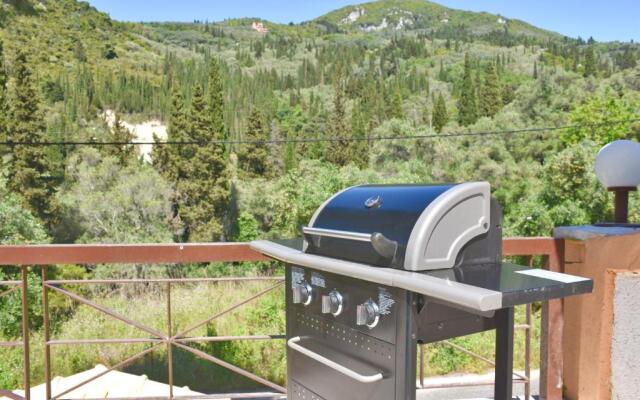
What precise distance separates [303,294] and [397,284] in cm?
45

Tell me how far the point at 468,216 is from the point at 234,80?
6642 cm

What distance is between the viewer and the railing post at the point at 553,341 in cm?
207

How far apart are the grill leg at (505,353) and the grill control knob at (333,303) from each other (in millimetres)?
448

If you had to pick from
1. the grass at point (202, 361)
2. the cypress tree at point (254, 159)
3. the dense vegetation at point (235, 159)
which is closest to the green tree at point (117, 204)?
the dense vegetation at point (235, 159)

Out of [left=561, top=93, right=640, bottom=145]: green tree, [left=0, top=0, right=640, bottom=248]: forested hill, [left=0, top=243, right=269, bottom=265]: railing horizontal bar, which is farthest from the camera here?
[left=561, top=93, right=640, bottom=145]: green tree

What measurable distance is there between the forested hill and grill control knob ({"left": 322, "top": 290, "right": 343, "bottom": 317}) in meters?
8.26

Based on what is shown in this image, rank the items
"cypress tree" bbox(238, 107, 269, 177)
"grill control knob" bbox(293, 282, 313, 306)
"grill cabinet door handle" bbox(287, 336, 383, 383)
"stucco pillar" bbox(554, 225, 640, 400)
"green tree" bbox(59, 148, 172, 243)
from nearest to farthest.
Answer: "grill cabinet door handle" bbox(287, 336, 383, 383)
"grill control knob" bbox(293, 282, 313, 306)
"stucco pillar" bbox(554, 225, 640, 400)
"green tree" bbox(59, 148, 172, 243)
"cypress tree" bbox(238, 107, 269, 177)

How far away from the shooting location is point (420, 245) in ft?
4.12

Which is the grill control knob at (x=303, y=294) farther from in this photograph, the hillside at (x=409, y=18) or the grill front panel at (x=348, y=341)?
the hillside at (x=409, y=18)

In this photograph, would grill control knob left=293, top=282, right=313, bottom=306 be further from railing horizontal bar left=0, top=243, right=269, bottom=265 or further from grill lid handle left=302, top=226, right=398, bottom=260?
railing horizontal bar left=0, top=243, right=269, bottom=265

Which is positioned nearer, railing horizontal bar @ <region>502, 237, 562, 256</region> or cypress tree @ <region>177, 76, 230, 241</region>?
railing horizontal bar @ <region>502, 237, 562, 256</region>

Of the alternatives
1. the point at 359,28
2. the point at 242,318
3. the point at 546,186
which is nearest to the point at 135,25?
the point at 359,28

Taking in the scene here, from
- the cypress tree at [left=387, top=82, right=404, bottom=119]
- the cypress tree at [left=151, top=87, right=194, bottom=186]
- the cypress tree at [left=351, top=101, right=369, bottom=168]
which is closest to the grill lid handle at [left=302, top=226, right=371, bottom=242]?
the cypress tree at [left=351, top=101, right=369, bottom=168]

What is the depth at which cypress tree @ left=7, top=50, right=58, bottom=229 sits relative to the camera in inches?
824
